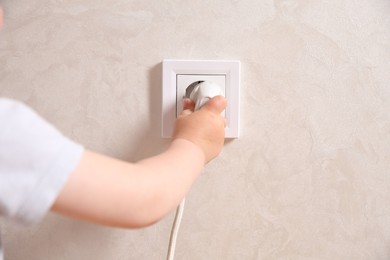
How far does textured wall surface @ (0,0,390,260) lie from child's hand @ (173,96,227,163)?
0.07 m

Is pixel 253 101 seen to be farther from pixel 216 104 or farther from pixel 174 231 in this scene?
pixel 174 231

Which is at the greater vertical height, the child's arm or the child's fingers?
the child's fingers

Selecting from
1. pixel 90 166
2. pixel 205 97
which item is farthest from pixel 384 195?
pixel 90 166

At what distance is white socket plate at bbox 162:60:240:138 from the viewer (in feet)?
1.69

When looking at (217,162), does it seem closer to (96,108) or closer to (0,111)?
(96,108)

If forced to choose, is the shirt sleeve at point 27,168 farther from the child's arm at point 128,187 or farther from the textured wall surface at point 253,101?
the textured wall surface at point 253,101

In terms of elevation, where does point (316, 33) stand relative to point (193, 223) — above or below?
above

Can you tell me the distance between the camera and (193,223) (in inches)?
21.3

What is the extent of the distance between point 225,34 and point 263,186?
195 millimetres

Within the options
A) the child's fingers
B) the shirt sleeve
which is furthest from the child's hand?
the shirt sleeve

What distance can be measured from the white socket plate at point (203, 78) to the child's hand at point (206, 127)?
0.04 m

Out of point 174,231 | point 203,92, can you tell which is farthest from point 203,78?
point 174,231

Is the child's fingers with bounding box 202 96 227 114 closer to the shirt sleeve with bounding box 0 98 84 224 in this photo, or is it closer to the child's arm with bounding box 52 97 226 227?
the child's arm with bounding box 52 97 226 227

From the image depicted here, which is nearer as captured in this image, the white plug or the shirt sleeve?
the shirt sleeve
